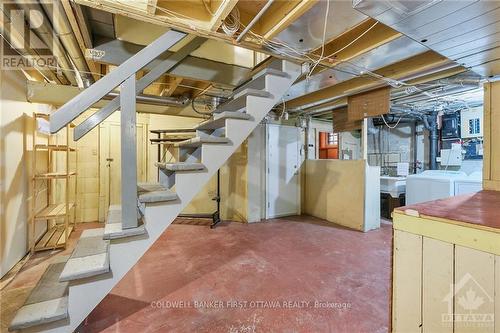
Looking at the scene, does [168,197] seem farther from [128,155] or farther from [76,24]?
[76,24]

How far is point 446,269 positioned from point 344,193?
3178 mm

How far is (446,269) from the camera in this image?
99cm

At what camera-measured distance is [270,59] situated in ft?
7.77

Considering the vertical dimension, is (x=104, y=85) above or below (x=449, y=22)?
below

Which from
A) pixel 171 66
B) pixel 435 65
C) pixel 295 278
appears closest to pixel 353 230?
pixel 295 278

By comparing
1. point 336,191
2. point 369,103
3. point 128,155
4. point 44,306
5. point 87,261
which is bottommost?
point 44,306

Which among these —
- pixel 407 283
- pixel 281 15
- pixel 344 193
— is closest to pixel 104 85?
pixel 281 15

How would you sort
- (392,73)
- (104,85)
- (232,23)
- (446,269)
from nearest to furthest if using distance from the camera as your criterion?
(446,269) → (104,85) → (232,23) → (392,73)

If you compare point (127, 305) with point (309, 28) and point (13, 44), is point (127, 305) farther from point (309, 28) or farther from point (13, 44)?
point (309, 28)

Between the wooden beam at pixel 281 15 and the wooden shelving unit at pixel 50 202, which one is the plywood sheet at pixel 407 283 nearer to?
the wooden beam at pixel 281 15

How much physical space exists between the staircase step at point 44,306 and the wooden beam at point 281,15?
2328 mm

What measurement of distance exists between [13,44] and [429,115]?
20.6 feet

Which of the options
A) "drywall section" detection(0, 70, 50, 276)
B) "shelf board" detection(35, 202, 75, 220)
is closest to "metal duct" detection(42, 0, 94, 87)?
"drywall section" detection(0, 70, 50, 276)

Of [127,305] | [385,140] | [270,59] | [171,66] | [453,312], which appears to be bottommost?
[127,305]
